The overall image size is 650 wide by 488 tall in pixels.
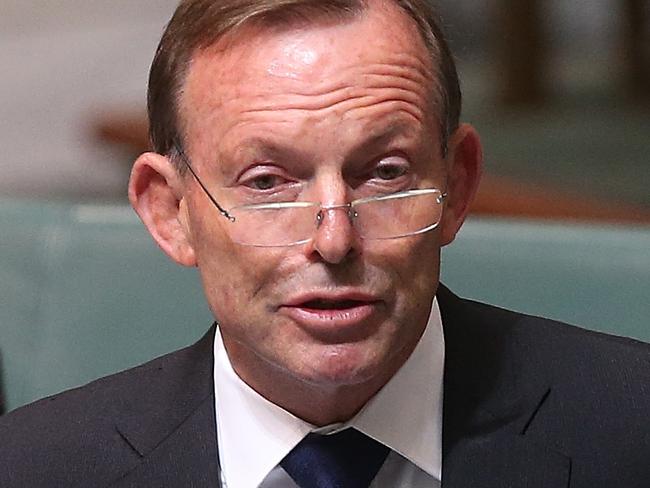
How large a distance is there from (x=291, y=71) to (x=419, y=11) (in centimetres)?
14

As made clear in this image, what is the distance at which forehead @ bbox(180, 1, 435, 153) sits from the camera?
1250mm

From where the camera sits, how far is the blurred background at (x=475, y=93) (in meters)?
4.14

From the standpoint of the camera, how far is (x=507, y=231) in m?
1.81

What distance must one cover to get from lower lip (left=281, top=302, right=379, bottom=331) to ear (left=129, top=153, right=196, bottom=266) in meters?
0.17

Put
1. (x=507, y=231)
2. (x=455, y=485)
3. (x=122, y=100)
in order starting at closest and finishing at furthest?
(x=455, y=485) < (x=507, y=231) < (x=122, y=100)

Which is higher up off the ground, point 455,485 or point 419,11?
point 419,11

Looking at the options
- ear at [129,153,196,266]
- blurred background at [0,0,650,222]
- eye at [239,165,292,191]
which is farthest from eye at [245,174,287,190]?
blurred background at [0,0,650,222]

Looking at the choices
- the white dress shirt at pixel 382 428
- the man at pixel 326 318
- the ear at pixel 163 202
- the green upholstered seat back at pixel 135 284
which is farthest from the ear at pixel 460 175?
the green upholstered seat back at pixel 135 284

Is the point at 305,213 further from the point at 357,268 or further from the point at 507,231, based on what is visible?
the point at 507,231

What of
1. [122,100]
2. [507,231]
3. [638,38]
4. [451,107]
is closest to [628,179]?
[638,38]

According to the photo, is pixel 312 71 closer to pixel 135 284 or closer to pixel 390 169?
pixel 390 169

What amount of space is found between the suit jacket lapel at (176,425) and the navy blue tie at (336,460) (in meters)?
0.09

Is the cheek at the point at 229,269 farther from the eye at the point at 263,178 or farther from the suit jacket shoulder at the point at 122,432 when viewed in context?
the suit jacket shoulder at the point at 122,432

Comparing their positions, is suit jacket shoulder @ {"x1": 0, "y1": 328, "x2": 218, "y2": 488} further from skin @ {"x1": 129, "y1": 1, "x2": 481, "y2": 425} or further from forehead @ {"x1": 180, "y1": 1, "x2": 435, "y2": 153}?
forehead @ {"x1": 180, "y1": 1, "x2": 435, "y2": 153}
